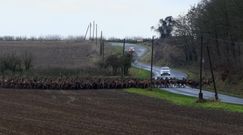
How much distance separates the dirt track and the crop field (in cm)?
5275

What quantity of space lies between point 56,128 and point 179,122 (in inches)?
287

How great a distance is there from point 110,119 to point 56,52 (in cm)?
8565

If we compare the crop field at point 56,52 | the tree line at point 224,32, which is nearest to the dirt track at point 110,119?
the tree line at point 224,32

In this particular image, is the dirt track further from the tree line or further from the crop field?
the crop field

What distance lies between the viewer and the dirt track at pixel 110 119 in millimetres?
26906

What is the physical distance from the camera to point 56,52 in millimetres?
117062

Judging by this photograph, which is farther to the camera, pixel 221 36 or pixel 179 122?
pixel 221 36

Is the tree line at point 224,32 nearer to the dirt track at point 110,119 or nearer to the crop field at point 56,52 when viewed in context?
the crop field at point 56,52

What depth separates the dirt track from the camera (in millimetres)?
26906

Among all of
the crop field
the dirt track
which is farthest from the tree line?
the dirt track

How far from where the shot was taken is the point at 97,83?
233 ft

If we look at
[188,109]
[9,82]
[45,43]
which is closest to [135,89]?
[9,82]

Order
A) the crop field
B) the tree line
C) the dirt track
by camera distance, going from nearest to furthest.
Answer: the dirt track → the tree line → the crop field

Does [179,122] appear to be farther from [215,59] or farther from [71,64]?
[71,64]
